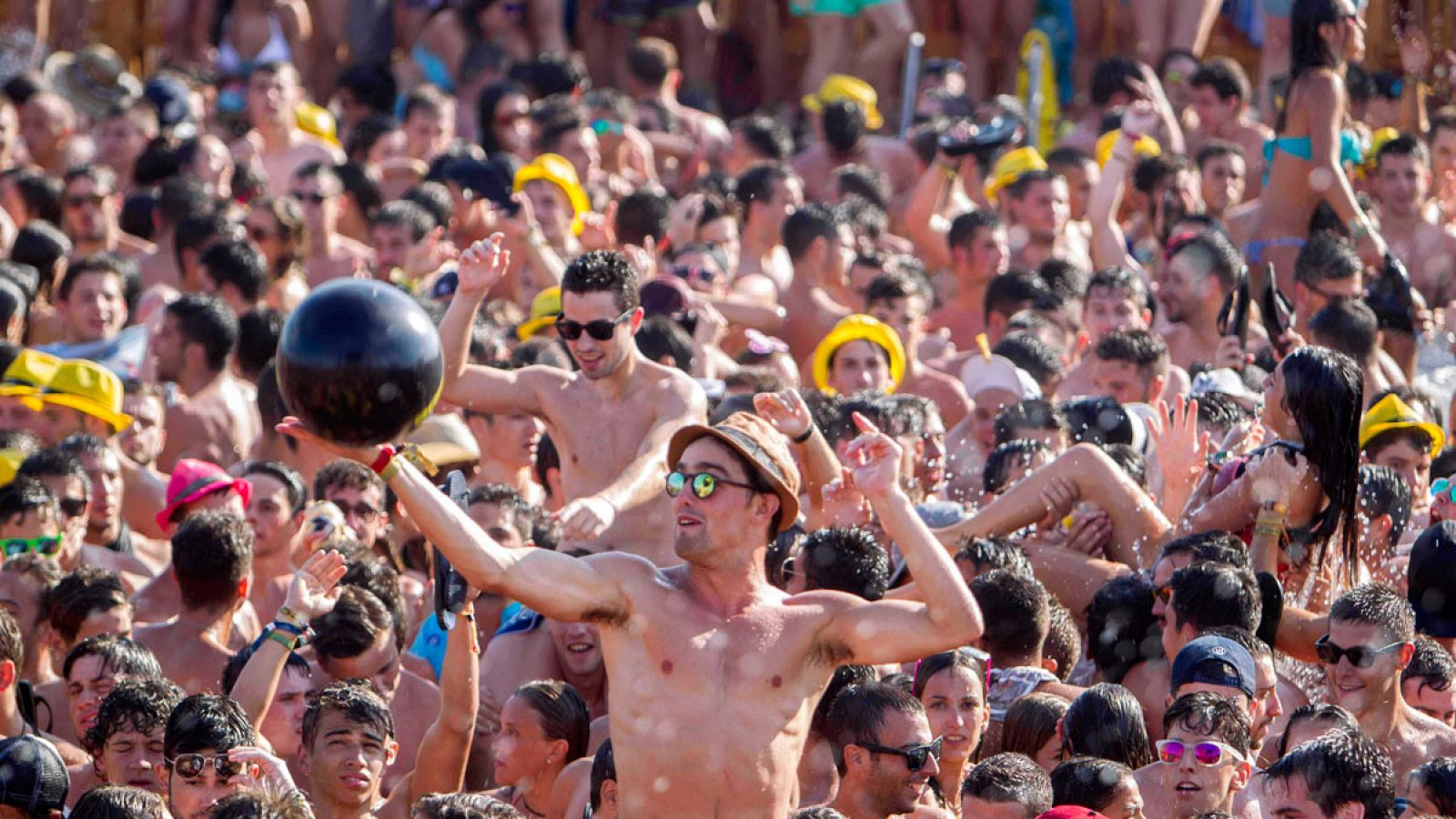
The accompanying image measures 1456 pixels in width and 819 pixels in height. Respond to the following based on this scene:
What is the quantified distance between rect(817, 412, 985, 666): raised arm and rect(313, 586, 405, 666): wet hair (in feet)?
7.17

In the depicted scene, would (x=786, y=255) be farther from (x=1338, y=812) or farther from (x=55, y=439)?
(x=1338, y=812)

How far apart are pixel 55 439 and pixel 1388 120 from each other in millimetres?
8448

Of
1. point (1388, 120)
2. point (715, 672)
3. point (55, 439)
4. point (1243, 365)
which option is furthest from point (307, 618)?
point (1388, 120)

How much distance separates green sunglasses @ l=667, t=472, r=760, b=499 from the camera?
5.68 m

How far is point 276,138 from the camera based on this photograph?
14.3 m

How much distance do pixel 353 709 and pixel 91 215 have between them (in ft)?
21.6

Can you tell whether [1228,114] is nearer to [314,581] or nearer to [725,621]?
[314,581]

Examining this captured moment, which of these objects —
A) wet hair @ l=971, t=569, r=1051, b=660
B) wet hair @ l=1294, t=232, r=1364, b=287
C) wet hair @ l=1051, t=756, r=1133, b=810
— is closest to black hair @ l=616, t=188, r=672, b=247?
wet hair @ l=1294, t=232, r=1364, b=287

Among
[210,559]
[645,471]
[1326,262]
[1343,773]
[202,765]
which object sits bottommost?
[210,559]

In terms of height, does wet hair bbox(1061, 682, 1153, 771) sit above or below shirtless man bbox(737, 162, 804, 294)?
above

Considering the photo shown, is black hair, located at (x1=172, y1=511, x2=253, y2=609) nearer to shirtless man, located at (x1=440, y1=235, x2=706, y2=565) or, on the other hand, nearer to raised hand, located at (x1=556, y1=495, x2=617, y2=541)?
shirtless man, located at (x1=440, y1=235, x2=706, y2=565)

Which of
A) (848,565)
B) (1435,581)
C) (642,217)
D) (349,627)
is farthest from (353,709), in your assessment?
(642,217)

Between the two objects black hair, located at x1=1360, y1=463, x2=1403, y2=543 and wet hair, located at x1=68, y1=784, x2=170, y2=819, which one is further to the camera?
black hair, located at x1=1360, y1=463, x2=1403, y2=543

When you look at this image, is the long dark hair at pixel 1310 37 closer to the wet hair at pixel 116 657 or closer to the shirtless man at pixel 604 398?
the shirtless man at pixel 604 398
